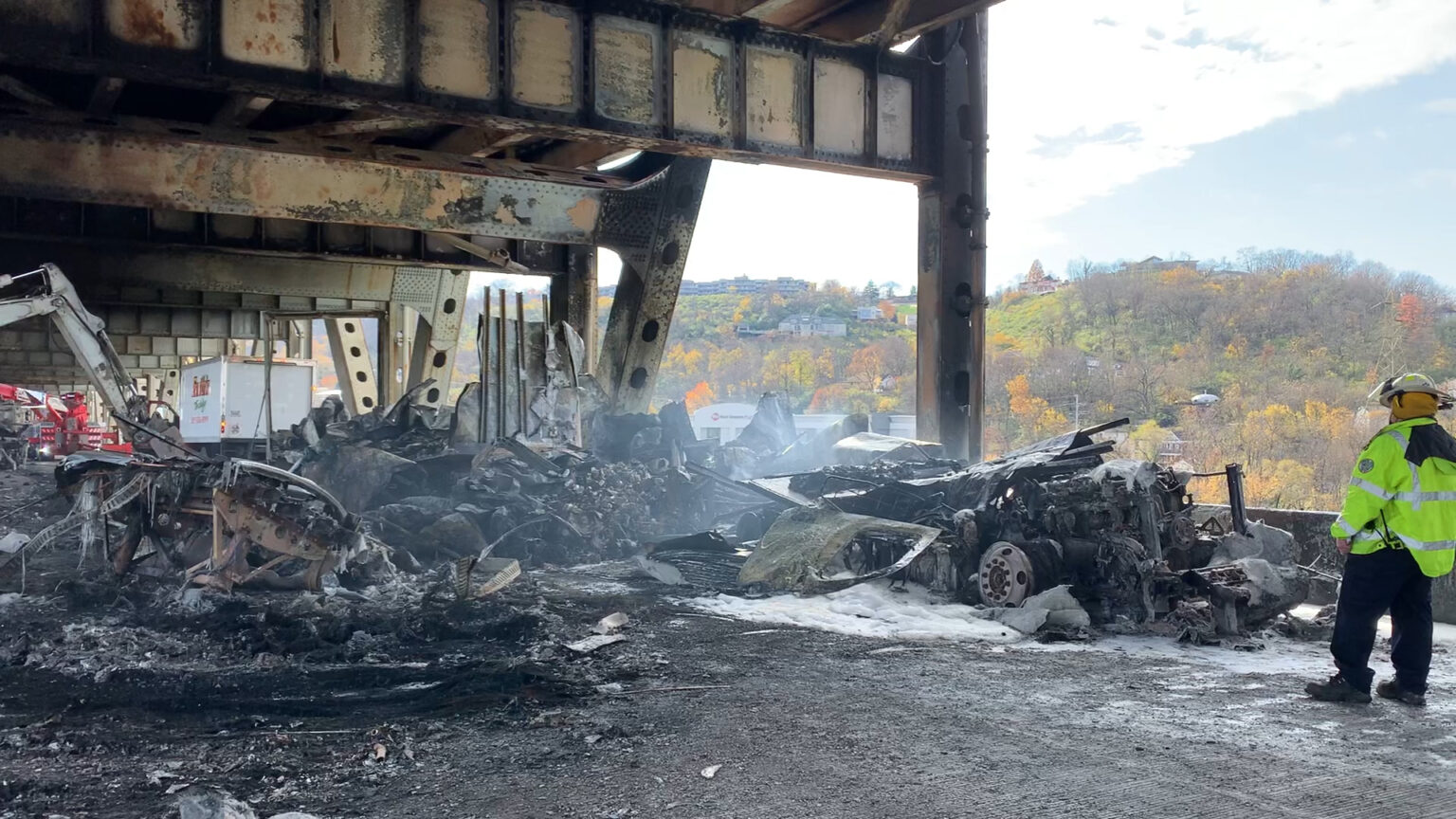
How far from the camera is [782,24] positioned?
10.1 metres

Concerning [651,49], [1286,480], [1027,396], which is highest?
[651,49]

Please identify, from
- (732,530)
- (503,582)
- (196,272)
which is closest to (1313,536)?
(732,530)

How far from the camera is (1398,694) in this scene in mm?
5289

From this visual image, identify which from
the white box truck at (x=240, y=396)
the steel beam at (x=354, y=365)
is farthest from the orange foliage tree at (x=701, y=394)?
the steel beam at (x=354, y=365)

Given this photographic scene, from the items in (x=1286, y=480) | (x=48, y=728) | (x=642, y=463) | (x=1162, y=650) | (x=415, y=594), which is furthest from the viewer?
(x=1286, y=480)

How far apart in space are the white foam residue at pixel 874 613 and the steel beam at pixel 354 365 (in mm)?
13727

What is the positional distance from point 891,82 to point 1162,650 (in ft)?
22.0

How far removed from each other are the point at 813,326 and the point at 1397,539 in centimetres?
5660

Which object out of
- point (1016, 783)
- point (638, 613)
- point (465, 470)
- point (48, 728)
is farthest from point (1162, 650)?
point (465, 470)

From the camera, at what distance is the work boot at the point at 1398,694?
520cm

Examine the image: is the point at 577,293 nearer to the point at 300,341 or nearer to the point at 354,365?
the point at 354,365

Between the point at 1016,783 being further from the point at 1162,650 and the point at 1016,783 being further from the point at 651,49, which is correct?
the point at 651,49

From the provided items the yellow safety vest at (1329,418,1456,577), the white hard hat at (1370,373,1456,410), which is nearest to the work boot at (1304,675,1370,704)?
the yellow safety vest at (1329,418,1456,577)

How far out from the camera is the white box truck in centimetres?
2803
